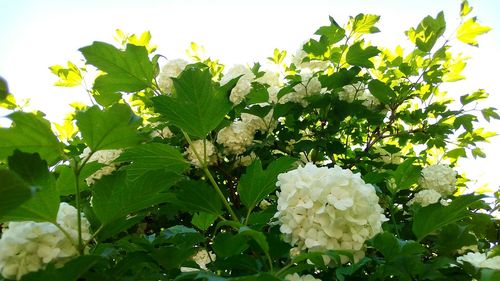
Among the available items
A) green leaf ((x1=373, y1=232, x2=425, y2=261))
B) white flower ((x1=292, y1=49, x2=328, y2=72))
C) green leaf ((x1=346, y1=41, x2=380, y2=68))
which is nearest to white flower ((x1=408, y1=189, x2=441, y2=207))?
green leaf ((x1=346, y1=41, x2=380, y2=68))

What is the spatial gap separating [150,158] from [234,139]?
1072 millimetres

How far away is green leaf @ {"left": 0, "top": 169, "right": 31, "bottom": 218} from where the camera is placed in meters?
0.64

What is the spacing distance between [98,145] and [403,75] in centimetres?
196

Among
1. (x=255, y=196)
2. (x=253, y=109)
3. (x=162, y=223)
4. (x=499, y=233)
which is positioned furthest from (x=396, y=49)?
(x=255, y=196)

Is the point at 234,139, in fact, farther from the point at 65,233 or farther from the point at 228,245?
the point at 65,233

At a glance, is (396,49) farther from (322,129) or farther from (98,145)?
(98,145)

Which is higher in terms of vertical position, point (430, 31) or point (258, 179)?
point (430, 31)

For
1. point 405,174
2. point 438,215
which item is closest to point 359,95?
point 405,174

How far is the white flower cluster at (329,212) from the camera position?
1009 mm

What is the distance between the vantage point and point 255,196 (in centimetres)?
122

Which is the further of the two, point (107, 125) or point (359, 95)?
point (359, 95)

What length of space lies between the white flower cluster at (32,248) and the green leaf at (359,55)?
5.39 ft

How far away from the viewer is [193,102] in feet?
3.87

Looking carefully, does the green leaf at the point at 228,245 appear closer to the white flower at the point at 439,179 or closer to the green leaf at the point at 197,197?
the green leaf at the point at 197,197
